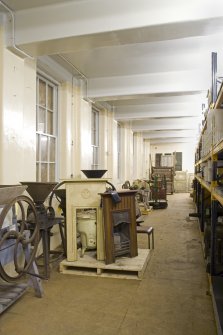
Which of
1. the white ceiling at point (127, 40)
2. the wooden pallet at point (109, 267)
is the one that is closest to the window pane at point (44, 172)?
the wooden pallet at point (109, 267)

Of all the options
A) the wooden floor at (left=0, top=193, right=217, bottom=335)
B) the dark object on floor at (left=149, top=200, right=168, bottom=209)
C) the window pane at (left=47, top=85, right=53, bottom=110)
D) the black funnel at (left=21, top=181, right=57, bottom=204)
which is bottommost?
the wooden floor at (left=0, top=193, right=217, bottom=335)

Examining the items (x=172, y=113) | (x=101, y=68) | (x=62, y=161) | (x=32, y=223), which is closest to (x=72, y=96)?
(x=101, y=68)

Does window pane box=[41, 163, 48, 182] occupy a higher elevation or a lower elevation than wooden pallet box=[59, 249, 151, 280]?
higher

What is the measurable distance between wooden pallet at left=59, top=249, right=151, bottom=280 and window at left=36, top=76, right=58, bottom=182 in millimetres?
1529

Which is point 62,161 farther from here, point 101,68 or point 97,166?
point 97,166

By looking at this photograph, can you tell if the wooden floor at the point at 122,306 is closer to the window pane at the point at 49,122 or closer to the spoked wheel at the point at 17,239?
the spoked wheel at the point at 17,239

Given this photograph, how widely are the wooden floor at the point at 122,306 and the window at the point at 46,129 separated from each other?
1.76 m

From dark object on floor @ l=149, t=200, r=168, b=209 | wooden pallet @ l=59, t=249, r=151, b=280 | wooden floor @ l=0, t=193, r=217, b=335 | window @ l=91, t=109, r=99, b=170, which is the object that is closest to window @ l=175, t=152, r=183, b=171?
dark object on floor @ l=149, t=200, r=168, b=209

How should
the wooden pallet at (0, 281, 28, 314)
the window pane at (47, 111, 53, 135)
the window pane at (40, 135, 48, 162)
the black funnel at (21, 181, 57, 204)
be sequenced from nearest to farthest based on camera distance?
1. the wooden pallet at (0, 281, 28, 314)
2. the black funnel at (21, 181, 57, 204)
3. the window pane at (40, 135, 48, 162)
4. the window pane at (47, 111, 53, 135)

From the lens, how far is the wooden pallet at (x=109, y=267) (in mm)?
3367

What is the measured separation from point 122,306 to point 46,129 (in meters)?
3.13


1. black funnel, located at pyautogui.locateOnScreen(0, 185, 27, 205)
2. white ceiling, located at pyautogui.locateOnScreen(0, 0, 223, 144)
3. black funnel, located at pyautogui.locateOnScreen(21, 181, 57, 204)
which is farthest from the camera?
black funnel, located at pyautogui.locateOnScreen(21, 181, 57, 204)

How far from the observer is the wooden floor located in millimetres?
2326

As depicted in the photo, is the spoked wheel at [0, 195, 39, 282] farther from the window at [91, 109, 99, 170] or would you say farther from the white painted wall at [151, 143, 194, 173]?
the white painted wall at [151, 143, 194, 173]
